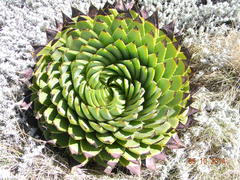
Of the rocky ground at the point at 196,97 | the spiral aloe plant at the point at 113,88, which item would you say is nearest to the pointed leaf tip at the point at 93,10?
the spiral aloe plant at the point at 113,88

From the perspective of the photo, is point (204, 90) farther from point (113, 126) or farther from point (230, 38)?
point (113, 126)

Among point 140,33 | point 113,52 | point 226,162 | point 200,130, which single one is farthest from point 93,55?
point 226,162

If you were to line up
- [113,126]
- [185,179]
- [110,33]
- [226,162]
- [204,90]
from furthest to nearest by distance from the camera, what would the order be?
[204,90] → [226,162] → [185,179] → [110,33] → [113,126]

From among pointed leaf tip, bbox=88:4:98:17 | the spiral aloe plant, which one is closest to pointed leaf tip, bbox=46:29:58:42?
the spiral aloe plant

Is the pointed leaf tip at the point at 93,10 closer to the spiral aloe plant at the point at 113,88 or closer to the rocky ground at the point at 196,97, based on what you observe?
the spiral aloe plant at the point at 113,88
